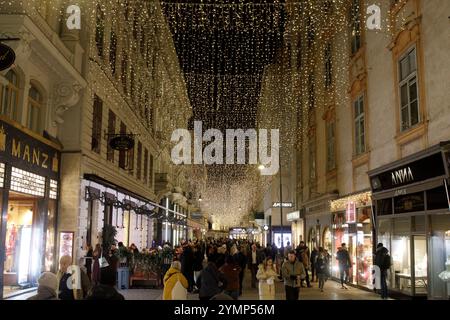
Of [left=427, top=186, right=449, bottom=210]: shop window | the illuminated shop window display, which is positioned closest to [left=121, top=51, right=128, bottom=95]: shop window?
the illuminated shop window display

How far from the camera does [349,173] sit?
74.4 feet

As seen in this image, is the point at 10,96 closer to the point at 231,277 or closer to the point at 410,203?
the point at 231,277

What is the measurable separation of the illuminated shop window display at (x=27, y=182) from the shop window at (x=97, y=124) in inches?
192

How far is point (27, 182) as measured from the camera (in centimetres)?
1648

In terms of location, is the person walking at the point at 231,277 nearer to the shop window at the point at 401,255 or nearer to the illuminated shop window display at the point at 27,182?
the shop window at the point at 401,255

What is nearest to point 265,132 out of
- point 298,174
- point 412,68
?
point 298,174

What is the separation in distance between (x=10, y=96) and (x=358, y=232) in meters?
14.0

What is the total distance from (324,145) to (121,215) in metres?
11.7

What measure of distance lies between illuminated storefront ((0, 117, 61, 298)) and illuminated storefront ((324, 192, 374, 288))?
38.9 feet

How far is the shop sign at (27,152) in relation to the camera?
1465 centimetres

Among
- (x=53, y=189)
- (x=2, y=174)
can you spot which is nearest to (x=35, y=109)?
(x=53, y=189)

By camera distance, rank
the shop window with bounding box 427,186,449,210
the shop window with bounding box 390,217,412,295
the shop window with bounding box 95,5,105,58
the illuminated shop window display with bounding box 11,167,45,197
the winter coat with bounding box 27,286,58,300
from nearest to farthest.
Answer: the winter coat with bounding box 27,286,58,300, the shop window with bounding box 427,186,449,210, the illuminated shop window display with bounding box 11,167,45,197, the shop window with bounding box 390,217,412,295, the shop window with bounding box 95,5,105,58

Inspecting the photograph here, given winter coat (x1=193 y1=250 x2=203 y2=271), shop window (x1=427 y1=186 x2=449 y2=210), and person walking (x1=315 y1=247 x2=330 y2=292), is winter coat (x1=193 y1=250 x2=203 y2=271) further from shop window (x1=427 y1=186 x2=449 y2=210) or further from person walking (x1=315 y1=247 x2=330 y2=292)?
shop window (x1=427 y1=186 x2=449 y2=210)

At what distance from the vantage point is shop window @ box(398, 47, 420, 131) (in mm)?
15367
